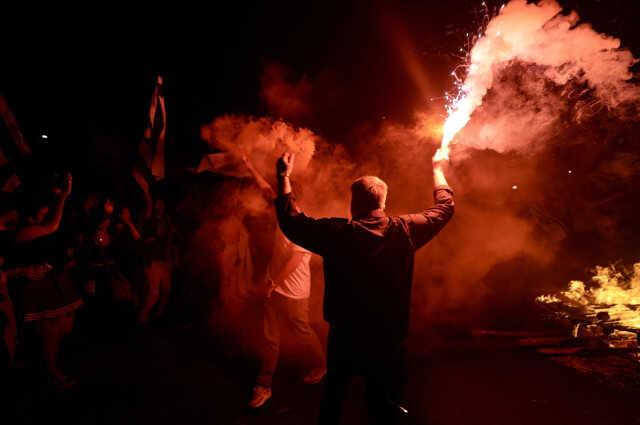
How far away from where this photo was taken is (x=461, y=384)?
4121mm

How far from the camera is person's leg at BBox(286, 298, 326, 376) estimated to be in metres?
4.05

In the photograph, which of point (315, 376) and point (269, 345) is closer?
point (269, 345)

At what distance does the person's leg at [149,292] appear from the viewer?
6008 mm

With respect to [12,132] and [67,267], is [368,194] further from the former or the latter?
[12,132]

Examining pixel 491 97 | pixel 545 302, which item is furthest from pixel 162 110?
pixel 545 302

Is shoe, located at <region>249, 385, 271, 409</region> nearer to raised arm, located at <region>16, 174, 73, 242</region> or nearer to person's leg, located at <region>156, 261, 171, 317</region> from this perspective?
raised arm, located at <region>16, 174, 73, 242</region>

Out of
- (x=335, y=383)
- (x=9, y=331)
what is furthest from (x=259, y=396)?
(x=9, y=331)

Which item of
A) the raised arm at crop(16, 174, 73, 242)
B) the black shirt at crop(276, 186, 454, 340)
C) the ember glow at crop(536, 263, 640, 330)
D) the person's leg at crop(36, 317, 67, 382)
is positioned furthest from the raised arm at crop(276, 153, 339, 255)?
the ember glow at crop(536, 263, 640, 330)

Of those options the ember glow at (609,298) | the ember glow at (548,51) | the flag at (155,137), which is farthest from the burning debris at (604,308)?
the flag at (155,137)

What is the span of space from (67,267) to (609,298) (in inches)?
360

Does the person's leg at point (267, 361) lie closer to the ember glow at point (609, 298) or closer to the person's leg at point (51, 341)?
the person's leg at point (51, 341)

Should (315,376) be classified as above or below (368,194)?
below

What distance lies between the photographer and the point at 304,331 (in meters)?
4.15

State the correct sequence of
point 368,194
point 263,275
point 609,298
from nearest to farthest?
point 368,194 < point 609,298 < point 263,275
